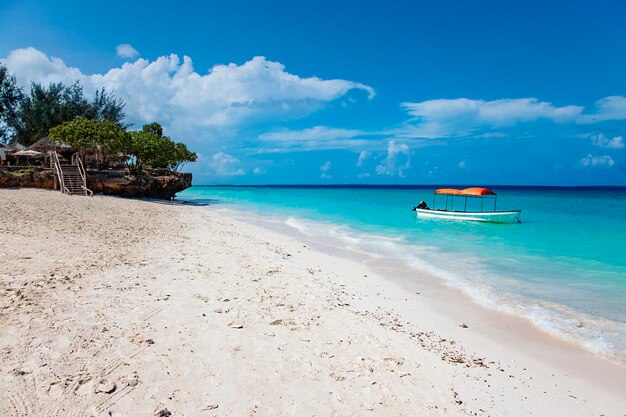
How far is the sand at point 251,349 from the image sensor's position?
3766 mm

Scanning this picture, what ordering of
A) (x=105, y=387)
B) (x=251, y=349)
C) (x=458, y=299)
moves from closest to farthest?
1. (x=105, y=387)
2. (x=251, y=349)
3. (x=458, y=299)

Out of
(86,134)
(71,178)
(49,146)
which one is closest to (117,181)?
(71,178)

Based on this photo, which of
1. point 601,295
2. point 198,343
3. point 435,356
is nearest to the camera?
point 198,343

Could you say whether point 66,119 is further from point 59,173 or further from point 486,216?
point 486,216

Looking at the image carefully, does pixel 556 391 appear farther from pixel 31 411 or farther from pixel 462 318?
pixel 31 411

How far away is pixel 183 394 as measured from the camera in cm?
376

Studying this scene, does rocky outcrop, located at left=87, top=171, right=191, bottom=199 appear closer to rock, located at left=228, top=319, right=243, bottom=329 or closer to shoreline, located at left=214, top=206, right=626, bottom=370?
shoreline, located at left=214, top=206, right=626, bottom=370

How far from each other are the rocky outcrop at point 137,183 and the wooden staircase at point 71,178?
1.10 metres

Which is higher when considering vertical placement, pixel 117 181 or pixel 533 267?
pixel 117 181

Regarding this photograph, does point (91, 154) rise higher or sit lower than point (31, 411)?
higher

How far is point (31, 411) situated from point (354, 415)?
9.70 ft

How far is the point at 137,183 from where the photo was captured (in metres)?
31.8

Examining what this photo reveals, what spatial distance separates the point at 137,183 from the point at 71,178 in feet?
17.6

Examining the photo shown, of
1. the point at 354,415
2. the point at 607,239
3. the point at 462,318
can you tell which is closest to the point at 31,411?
the point at 354,415
